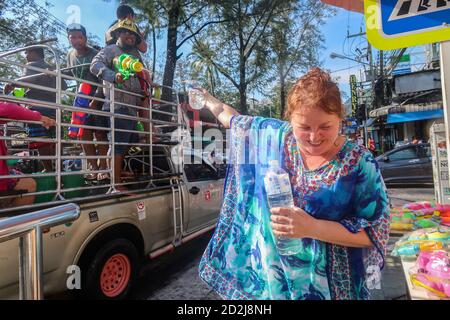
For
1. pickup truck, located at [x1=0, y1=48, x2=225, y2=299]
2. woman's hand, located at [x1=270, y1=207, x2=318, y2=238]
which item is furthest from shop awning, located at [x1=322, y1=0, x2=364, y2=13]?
woman's hand, located at [x1=270, y1=207, x2=318, y2=238]

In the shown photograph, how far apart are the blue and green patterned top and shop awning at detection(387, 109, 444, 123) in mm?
16199

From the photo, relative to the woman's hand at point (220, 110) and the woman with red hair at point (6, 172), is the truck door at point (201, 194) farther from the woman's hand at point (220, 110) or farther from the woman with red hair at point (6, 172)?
the woman's hand at point (220, 110)

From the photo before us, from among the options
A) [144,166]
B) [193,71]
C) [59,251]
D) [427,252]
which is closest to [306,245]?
[427,252]

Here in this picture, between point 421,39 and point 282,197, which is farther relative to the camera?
point 421,39

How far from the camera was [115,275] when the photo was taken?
319 centimetres

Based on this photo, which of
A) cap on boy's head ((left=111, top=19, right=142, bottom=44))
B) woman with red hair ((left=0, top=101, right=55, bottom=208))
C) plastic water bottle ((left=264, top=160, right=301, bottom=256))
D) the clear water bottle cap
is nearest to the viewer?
plastic water bottle ((left=264, top=160, right=301, bottom=256))

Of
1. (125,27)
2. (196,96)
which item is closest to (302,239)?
(196,96)

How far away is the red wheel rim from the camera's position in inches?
120

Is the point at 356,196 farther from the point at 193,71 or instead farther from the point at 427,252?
the point at 193,71

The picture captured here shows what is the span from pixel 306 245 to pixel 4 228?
1126 mm

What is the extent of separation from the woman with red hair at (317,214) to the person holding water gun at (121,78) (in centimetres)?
246

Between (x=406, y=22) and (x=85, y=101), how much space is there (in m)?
3.51

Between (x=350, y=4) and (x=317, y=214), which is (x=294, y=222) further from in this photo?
(x=350, y=4)

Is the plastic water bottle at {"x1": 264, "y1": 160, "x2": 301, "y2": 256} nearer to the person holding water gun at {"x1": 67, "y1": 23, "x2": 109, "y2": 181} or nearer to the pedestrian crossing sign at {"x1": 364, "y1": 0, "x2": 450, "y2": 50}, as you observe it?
the pedestrian crossing sign at {"x1": 364, "y1": 0, "x2": 450, "y2": 50}
